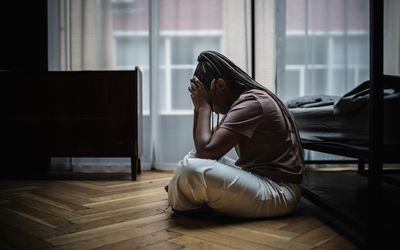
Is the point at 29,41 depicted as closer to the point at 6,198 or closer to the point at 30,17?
the point at 30,17

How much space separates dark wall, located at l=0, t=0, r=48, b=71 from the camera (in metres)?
1.89

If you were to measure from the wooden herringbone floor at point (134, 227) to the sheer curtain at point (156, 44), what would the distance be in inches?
26.8

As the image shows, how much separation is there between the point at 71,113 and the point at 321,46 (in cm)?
127

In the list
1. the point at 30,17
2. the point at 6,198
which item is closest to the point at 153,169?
the point at 6,198

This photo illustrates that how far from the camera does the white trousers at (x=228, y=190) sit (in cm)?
91

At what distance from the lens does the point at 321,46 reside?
194 centimetres

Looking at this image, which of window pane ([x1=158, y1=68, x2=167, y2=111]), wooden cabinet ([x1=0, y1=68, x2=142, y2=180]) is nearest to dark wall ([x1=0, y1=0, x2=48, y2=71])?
wooden cabinet ([x1=0, y1=68, x2=142, y2=180])

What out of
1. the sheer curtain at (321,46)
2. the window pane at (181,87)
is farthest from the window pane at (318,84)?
the window pane at (181,87)

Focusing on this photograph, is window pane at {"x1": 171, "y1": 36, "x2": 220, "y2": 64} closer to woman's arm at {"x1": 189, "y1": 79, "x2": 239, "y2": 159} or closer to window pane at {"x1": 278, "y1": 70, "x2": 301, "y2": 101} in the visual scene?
window pane at {"x1": 278, "y1": 70, "x2": 301, "y2": 101}

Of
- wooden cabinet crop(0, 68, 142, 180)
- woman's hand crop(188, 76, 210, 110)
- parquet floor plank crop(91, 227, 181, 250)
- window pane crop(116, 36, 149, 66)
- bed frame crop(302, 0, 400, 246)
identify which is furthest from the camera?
window pane crop(116, 36, 149, 66)

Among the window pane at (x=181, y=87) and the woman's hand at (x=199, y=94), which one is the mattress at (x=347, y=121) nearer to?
the woman's hand at (x=199, y=94)

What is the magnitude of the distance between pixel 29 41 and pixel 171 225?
57.1 inches

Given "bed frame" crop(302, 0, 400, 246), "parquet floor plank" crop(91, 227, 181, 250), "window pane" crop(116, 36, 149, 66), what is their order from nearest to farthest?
"bed frame" crop(302, 0, 400, 246) < "parquet floor plank" crop(91, 227, 181, 250) < "window pane" crop(116, 36, 149, 66)

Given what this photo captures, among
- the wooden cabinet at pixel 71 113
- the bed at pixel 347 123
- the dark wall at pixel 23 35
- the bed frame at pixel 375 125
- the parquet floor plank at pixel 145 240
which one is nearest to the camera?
the bed frame at pixel 375 125
